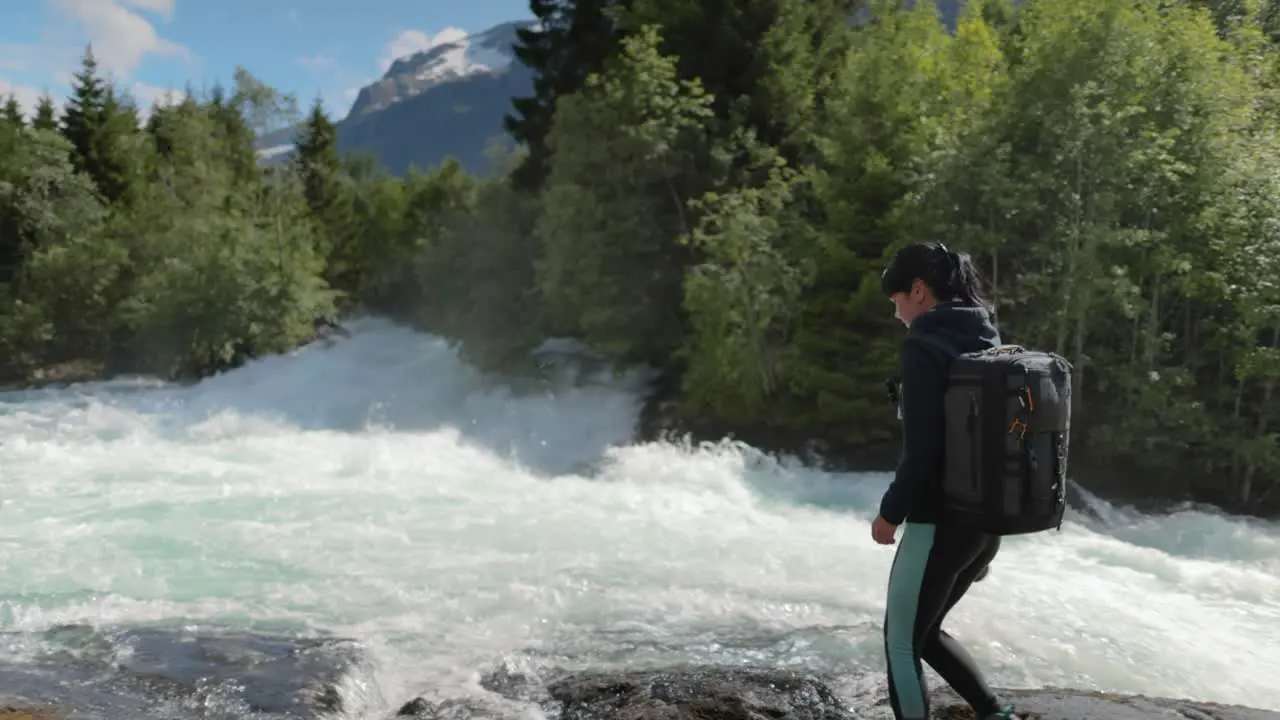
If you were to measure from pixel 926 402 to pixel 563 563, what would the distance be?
6500 millimetres

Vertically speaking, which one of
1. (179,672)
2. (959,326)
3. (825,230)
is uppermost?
(825,230)

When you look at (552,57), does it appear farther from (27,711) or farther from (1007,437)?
(1007,437)

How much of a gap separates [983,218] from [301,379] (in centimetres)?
1699

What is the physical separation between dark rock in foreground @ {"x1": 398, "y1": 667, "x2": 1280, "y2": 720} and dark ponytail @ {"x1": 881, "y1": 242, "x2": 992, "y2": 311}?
212cm

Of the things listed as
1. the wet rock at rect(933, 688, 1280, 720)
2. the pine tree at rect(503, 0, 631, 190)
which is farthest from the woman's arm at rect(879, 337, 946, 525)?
the pine tree at rect(503, 0, 631, 190)

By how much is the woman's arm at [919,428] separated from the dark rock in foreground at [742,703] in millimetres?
1741

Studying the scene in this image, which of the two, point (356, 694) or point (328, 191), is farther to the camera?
point (328, 191)

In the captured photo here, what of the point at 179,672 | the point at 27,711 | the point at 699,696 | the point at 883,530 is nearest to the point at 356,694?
the point at 179,672

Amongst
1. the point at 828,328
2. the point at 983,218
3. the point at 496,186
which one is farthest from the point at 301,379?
the point at 983,218

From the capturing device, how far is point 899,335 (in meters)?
14.0

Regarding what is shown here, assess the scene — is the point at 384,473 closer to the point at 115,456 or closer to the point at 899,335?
the point at 115,456

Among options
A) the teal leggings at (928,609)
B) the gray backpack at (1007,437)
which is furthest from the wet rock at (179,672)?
the gray backpack at (1007,437)

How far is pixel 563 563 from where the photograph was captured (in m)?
8.99

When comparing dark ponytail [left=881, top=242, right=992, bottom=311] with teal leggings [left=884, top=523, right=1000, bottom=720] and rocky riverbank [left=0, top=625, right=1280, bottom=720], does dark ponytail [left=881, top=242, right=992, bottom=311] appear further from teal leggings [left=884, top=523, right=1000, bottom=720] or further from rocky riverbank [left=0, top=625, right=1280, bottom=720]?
rocky riverbank [left=0, top=625, right=1280, bottom=720]
